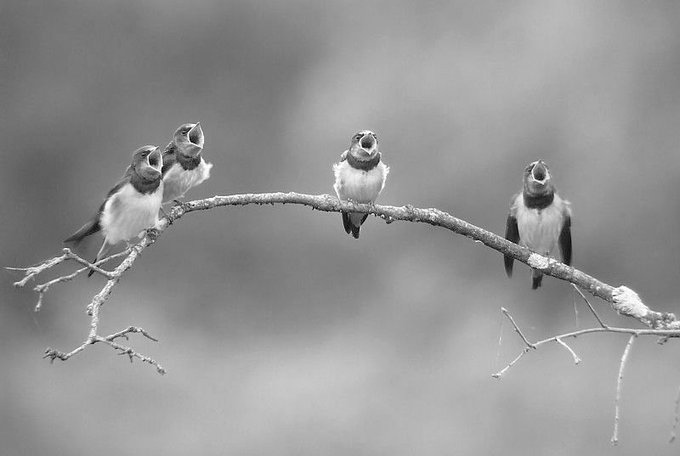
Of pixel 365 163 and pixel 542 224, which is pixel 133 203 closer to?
pixel 365 163

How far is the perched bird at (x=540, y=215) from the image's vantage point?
582 cm

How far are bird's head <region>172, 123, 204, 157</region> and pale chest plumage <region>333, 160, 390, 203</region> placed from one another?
2.58 ft

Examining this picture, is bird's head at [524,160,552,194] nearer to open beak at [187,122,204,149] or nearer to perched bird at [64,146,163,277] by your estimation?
open beak at [187,122,204,149]

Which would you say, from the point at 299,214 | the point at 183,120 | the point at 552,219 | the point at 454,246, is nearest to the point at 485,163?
the point at 454,246

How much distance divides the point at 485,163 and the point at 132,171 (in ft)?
77.6

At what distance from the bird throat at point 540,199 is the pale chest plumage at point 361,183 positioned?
0.79 m

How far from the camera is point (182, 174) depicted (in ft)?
18.9

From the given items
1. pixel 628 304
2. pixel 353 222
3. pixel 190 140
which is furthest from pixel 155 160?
pixel 628 304

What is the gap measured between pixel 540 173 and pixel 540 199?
0.59ft

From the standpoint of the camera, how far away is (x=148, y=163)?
5.27 m

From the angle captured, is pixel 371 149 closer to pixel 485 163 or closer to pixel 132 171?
pixel 132 171

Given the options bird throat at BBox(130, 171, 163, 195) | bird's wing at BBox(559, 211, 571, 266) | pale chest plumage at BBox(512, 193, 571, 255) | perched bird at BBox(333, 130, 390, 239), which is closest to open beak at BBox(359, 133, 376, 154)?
perched bird at BBox(333, 130, 390, 239)

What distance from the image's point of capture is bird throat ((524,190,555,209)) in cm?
586

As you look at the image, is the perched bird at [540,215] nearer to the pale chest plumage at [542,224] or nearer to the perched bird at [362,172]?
the pale chest plumage at [542,224]
